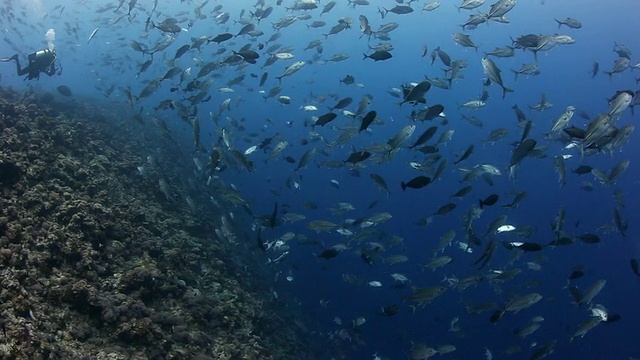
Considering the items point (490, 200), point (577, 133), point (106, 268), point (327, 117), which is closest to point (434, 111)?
point (490, 200)

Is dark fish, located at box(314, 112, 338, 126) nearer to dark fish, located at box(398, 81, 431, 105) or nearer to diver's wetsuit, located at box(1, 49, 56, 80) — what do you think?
dark fish, located at box(398, 81, 431, 105)

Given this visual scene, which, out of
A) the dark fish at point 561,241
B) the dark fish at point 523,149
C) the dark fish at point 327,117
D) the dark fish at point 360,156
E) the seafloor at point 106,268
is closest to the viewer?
the seafloor at point 106,268

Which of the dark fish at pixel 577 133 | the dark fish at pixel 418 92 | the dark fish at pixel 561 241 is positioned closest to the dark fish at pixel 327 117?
the dark fish at pixel 418 92

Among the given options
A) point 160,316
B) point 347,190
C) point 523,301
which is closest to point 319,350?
point 523,301

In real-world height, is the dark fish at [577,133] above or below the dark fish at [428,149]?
above

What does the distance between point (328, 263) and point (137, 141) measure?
1207cm

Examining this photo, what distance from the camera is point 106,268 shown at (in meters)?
5.86

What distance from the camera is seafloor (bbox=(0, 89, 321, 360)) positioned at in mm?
4477

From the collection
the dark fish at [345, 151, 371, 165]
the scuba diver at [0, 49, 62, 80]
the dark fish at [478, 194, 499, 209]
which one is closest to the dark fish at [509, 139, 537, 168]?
the dark fish at [478, 194, 499, 209]

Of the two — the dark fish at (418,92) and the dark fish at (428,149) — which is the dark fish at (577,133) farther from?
the dark fish at (428,149)

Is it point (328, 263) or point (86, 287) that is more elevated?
point (86, 287)

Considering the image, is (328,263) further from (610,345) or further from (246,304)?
(610,345)

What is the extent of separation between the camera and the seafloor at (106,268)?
448 centimetres

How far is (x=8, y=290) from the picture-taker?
412 centimetres
